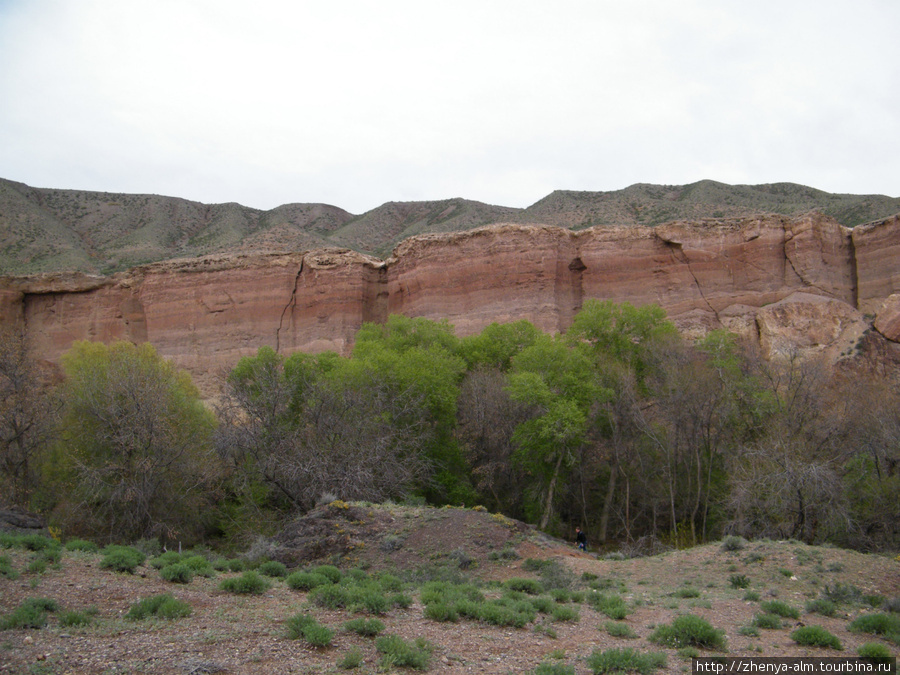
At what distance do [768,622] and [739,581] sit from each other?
3156 mm

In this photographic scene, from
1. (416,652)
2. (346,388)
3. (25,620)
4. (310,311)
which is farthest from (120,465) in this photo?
(310,311)

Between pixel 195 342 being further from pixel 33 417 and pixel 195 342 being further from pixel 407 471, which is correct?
pixel 407 471

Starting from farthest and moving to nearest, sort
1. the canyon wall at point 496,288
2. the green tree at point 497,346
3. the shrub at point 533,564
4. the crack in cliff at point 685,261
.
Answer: the crack in cliff at point 685,261, the canyon wall at point 496,288, the green tree at point 497,346, the shrub at point 533,564

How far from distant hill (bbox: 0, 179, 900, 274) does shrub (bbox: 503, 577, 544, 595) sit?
40.0 metres

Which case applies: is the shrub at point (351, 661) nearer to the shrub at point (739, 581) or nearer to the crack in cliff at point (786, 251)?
the shrub at point (739, 581)

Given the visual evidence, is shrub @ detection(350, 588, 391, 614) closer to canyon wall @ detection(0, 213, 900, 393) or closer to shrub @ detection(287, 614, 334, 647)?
shrub @ detection(287, 614, 334, 647)

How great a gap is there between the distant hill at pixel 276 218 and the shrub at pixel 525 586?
131 feet

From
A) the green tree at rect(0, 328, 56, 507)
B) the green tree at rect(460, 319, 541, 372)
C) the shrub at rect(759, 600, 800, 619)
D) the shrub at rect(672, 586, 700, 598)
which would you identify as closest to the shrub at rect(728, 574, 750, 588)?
Result: the shrub at rect(672, 586, 700, 598)

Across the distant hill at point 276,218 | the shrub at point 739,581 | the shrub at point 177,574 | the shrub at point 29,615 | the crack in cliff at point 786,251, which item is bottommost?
the shrub at point 739,581

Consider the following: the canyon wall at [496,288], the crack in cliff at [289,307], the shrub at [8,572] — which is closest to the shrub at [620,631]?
the shrub at [8,572]

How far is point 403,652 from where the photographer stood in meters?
7.28

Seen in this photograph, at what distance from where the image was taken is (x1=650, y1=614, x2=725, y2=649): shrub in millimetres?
8680

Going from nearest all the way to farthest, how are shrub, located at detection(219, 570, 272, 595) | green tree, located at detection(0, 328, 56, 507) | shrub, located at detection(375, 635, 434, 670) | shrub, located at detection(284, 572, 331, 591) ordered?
shrub, located at detection(375, 635, 434, 670)
shrub, located at detection(219, 570, 272, 595)
shrub, located at detection(284, 572, 331, 591)
green tree, located at detection(0, 328, 56, 507)

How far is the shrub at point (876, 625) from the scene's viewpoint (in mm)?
9531
